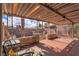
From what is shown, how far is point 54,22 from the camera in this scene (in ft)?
7.08

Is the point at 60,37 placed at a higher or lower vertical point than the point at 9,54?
higher

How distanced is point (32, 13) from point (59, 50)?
504 millimetres

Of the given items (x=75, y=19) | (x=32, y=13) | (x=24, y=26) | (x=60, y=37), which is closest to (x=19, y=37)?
(x=24, y=26)

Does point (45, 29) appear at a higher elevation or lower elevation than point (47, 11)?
lower

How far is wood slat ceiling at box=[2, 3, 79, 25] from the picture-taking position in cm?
214

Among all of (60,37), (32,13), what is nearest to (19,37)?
(32,13)

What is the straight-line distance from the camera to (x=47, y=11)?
2.15 m

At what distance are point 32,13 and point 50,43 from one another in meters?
0.38

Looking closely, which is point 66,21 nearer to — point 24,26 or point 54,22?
point 54,22

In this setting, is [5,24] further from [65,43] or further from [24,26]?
[65,43]

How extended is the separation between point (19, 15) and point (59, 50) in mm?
583

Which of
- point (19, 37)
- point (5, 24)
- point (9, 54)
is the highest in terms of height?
point (5, 24)

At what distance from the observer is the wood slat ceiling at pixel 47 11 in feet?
7.02

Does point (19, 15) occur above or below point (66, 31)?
above
